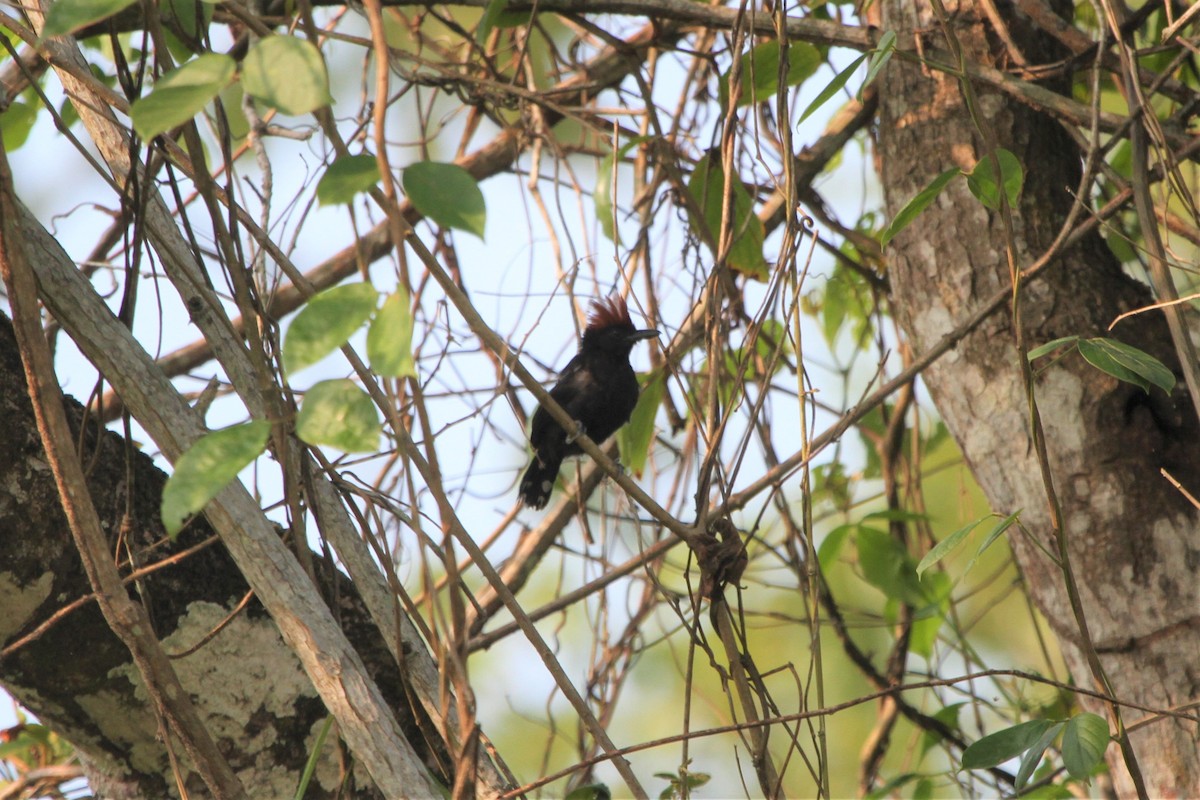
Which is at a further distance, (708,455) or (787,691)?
(787,691)

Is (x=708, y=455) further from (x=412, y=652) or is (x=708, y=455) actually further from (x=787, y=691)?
(x=787, y=691)

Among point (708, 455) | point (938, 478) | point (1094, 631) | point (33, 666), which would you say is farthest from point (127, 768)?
point (938, 478)

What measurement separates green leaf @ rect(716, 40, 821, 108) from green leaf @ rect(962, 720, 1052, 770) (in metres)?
1.51

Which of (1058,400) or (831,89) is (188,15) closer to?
(831,89)

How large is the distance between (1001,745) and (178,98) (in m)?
1.56

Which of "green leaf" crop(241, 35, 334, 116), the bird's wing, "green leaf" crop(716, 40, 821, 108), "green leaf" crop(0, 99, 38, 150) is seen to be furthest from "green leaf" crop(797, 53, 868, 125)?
the bird's wing

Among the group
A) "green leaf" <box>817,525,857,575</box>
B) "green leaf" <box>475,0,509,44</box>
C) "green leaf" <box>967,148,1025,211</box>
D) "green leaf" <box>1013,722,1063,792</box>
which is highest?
"green leaf" <box>475,0,509,44</box>

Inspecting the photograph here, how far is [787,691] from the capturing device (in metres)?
6.28

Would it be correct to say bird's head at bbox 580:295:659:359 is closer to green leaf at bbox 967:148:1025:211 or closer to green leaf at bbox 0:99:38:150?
green leaf at bbox 0:99:38:150

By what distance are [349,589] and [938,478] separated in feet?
15.0

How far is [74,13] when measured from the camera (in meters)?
1.03

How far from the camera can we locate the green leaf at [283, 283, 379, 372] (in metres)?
0.96

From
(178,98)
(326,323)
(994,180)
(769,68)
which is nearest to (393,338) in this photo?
(326,323)

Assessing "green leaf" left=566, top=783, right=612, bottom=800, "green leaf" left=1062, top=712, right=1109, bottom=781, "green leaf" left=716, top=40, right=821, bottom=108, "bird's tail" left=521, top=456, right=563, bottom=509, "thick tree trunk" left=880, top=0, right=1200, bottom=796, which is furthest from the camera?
"bird's tail" left=521, top=456, right=563, bottom=509
